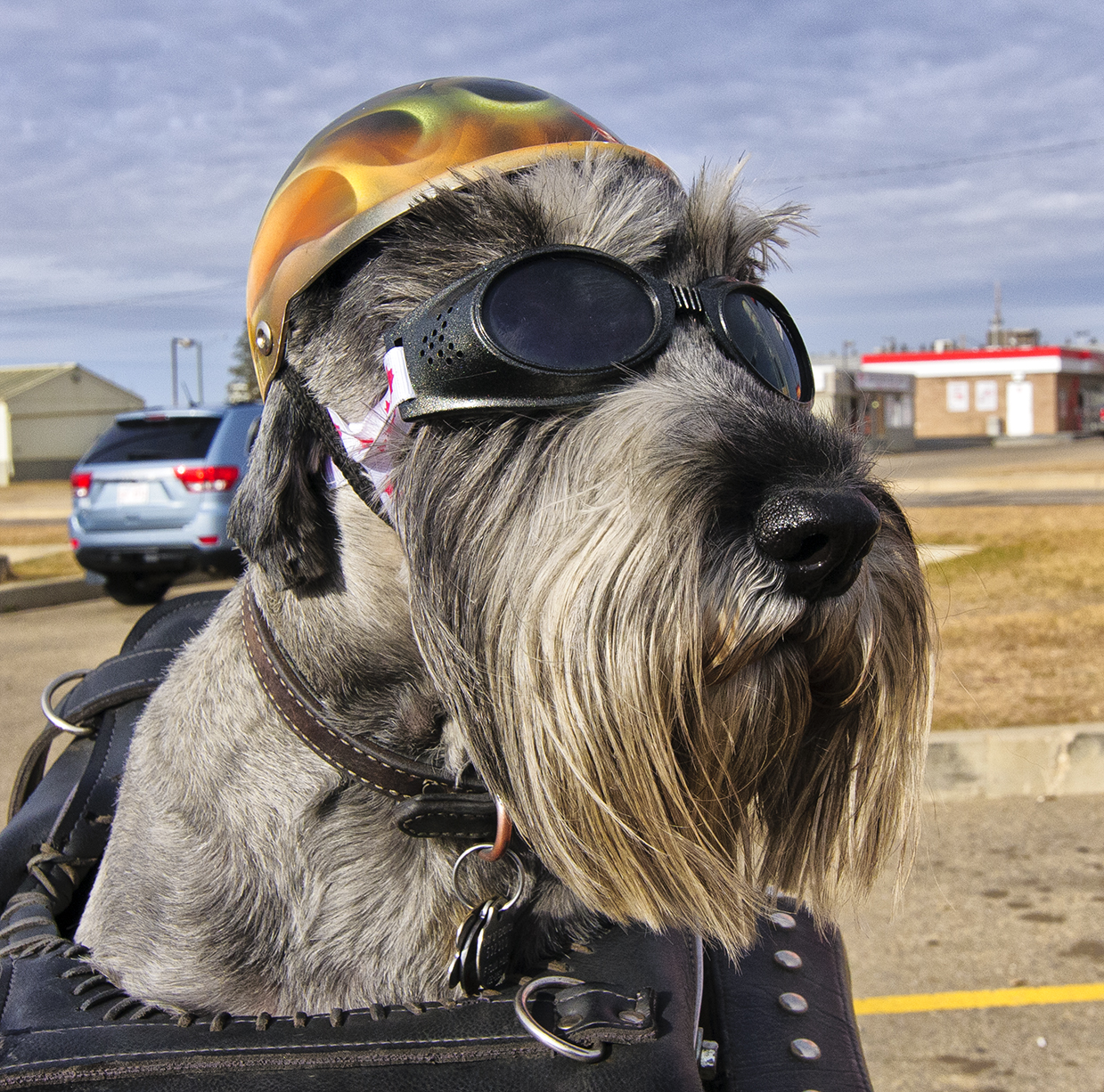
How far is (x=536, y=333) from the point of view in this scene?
60.3 inches

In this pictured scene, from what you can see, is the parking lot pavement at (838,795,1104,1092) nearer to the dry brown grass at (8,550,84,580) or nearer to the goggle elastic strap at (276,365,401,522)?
the goggle elastic strap at (276,365,401,522)

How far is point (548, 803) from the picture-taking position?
1509 millimetres

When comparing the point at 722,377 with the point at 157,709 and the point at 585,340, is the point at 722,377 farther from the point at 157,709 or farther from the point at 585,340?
the point at 157,709

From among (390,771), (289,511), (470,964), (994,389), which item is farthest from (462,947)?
(994,389)

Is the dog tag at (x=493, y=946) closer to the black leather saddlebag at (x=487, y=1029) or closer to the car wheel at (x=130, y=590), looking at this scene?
the black leather saddlebag at (x=487, y=1029)

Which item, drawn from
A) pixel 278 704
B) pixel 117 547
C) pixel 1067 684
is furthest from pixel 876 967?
pixel 117 547

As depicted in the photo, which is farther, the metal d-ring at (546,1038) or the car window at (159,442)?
the car window at (159,442)

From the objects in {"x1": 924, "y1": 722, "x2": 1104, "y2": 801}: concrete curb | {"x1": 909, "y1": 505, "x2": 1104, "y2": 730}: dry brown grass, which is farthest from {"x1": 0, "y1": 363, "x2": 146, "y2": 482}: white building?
{"x1": 924, "y1": 722, "x2": 1104, "y2": 801}: concrete curb

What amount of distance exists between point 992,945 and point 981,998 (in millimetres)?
355

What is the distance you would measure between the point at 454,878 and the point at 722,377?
2.79ft

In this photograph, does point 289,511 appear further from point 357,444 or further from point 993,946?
point 993,946

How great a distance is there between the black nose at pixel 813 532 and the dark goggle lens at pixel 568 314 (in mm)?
371

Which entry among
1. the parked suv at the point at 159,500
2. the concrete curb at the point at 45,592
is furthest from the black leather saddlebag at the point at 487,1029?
the concrete curb at the point at 45,592

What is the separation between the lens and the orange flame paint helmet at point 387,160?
1681 mm
